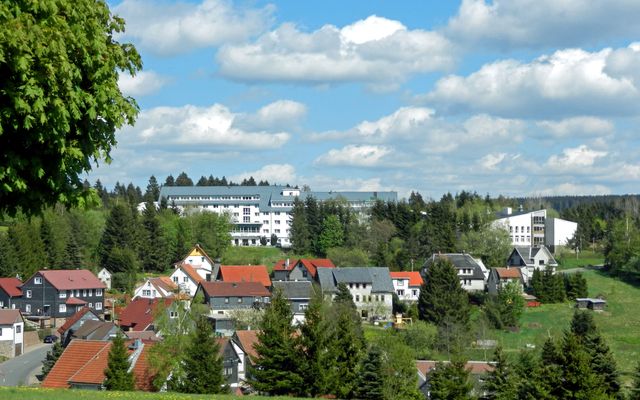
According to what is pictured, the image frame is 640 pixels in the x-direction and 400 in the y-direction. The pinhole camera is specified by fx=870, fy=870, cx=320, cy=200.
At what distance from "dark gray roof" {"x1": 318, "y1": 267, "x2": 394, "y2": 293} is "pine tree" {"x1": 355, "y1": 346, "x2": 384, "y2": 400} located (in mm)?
38006

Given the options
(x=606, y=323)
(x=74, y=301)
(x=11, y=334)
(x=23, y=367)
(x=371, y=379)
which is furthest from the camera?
(x=74, y=301)

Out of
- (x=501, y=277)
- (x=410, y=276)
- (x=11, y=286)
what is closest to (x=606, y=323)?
(x=501, y=277)

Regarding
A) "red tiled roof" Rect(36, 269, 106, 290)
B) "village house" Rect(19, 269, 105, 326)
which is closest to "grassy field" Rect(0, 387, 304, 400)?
"village house" Rect(19, 269, 105, 326)

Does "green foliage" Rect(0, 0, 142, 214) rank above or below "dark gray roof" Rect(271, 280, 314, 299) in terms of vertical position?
above

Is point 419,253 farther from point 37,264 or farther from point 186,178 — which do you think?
point 186,178

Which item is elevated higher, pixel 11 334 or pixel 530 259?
pixel 530 259

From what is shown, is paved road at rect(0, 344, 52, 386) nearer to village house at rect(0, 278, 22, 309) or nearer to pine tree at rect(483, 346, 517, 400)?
village house at rect(0, 278, 22, 309)

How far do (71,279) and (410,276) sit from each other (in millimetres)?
28569

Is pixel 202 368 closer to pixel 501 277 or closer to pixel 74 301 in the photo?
pixel 74 301

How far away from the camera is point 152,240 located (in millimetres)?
85625

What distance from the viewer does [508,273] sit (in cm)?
7650

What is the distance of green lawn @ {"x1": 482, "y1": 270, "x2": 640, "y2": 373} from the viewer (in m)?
52.2

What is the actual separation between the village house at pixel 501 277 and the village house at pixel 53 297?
33.5 m

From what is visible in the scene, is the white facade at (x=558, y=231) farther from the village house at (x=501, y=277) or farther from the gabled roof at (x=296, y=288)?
the gabled roof at (x=296, y=288)
